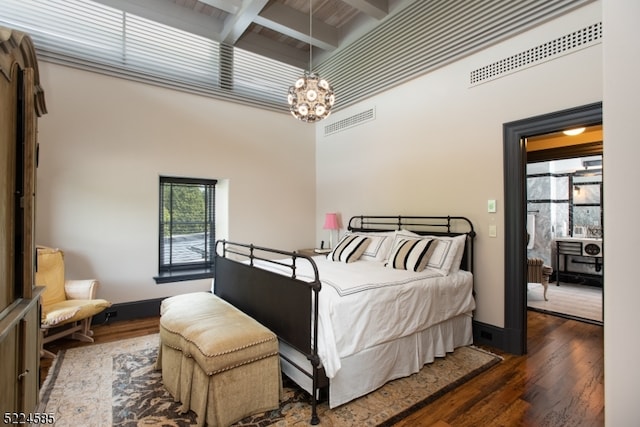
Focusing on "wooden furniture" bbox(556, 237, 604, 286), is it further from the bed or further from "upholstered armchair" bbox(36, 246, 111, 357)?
"upholstered armchair" bbox(36, 246, 111, 357)

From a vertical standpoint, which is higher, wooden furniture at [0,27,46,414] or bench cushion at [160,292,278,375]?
wooden furniture at [0,27,46,414]

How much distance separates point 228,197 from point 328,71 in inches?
103

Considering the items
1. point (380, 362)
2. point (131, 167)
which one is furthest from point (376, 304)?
point (131, 167)

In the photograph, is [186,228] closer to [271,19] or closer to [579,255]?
[271,19]

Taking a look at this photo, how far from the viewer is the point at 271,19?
13.1 feet

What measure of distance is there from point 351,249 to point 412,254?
2.55 ft

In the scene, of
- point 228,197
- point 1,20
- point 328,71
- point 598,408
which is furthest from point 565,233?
point 1,20

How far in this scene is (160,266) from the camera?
4180 mm

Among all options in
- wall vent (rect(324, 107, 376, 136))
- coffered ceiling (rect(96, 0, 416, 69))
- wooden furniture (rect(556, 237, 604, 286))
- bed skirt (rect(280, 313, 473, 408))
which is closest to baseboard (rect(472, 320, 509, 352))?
bed skirt (rect(280, 313, 473, 408))

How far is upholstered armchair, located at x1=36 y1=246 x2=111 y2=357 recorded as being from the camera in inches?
115

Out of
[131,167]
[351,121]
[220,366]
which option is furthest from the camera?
[351,121]

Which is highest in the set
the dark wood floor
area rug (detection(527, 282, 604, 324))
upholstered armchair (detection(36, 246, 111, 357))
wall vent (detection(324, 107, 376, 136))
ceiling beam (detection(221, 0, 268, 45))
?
ceiling beam (detection(221, 0, 268, 45))

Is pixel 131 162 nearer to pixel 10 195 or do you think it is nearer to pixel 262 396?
pixel 10 195

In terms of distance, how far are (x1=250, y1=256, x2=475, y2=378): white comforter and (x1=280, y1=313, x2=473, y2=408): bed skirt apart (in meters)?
0.10
